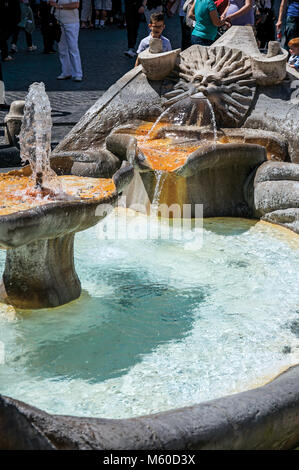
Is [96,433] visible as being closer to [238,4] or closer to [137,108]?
[137,108]

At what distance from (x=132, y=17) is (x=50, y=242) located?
10.6m

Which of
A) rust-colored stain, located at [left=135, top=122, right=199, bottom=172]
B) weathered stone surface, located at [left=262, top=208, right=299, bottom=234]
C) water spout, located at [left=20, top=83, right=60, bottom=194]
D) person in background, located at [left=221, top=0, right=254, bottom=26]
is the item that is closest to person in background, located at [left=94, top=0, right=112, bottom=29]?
person in background, located at [left=221, top=0, right=254, bottom=26]

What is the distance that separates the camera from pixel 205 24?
8078mm

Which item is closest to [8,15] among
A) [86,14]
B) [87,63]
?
[87,63]

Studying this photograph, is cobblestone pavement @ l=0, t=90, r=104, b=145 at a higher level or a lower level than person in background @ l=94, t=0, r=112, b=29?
lower

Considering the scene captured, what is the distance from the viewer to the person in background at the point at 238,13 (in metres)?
8.43

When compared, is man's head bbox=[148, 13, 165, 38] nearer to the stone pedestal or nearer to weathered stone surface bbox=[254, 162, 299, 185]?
weathered stone surface bbox=[254, 162, 299, 185]

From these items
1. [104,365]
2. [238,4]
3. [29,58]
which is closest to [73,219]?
[104,365]

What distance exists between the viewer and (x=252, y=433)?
2740 millimetres

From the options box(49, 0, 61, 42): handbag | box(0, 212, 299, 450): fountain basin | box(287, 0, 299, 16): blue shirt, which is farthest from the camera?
box(49, 0, 61, 42): handbag

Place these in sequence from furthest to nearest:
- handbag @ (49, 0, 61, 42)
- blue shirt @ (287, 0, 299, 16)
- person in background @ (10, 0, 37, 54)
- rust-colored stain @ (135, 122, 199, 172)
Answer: person in background @ (10, 0, 37, 54) → handbag @ (49, 0, 61, 42) → blue shirt @ (287, 0, 299, 16) → rust-colored stain @ (135, 122, 199, 172)

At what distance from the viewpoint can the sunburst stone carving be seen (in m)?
6.65

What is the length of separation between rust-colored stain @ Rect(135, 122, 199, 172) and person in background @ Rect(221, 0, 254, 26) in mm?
2245
